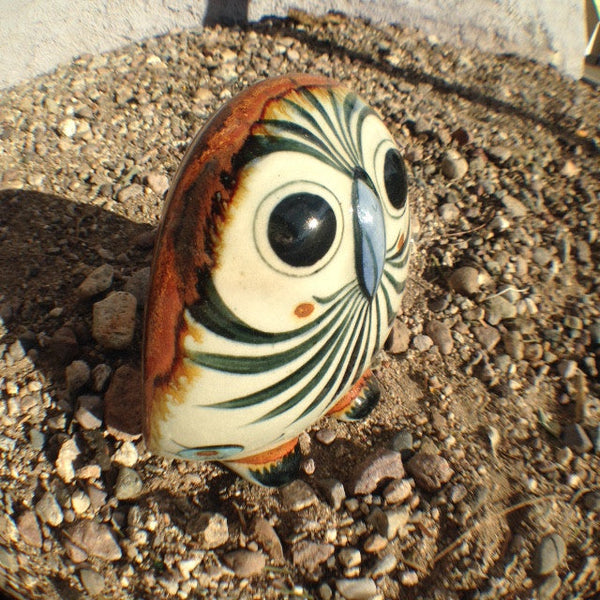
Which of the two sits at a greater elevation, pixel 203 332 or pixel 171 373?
pixel 203 332

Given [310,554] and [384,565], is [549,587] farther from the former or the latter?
[310,554]

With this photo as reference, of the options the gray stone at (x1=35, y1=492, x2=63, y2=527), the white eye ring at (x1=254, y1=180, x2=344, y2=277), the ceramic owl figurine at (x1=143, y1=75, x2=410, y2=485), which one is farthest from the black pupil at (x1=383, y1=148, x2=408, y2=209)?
the gray stone at (x1=35, y1=492, x2=63, y2=527)

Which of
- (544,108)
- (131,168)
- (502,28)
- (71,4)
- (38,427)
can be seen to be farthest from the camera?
(502,28)

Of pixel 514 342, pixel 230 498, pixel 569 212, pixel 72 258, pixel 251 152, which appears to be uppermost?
pixel 569 212

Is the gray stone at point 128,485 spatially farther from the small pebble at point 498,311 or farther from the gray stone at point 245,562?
the small pebble at point 498,311

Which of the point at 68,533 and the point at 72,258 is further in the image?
the point at 72,258

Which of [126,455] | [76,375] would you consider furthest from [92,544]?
[76,375]

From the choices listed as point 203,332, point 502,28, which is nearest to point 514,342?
point 203,332

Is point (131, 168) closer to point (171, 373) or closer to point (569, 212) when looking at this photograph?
point (171, 373)
